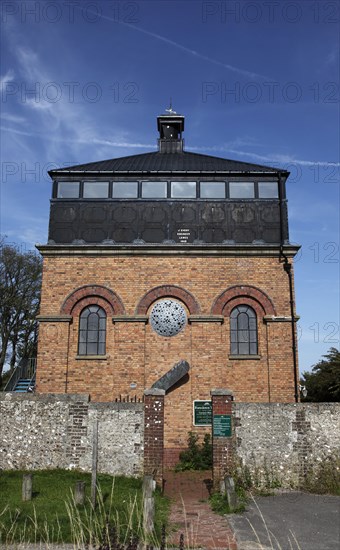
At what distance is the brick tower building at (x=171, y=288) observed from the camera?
56.1 feet

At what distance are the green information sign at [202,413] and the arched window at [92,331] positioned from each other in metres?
3.68

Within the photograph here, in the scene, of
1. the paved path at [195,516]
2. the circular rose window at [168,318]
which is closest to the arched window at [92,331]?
the circular rose window at [168,318]

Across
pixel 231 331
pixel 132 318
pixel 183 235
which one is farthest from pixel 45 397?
pixel 183 235

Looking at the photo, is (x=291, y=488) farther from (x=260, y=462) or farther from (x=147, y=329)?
(x=147, y=329)

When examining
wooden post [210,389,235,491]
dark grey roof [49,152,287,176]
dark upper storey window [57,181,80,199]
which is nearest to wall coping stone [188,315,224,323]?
wooden post [210,389,235,491]

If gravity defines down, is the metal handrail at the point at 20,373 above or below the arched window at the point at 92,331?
below

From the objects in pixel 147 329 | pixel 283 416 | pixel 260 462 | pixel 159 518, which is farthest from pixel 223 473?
pixel 147 329

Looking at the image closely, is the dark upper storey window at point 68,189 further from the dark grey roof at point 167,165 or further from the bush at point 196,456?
the bush at point 196,456

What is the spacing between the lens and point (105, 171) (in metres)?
19.2

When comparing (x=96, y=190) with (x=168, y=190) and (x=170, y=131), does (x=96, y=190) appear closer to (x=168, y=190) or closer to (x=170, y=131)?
(x=168, y=190)

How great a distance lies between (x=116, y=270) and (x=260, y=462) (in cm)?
875

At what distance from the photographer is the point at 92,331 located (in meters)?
17.8

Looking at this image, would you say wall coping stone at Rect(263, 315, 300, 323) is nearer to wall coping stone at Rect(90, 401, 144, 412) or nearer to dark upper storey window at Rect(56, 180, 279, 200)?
dark upper storey window at Rect(56, 180, 279, 200)

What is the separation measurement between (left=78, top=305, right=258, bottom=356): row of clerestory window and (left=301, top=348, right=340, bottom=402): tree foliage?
32.0ft
